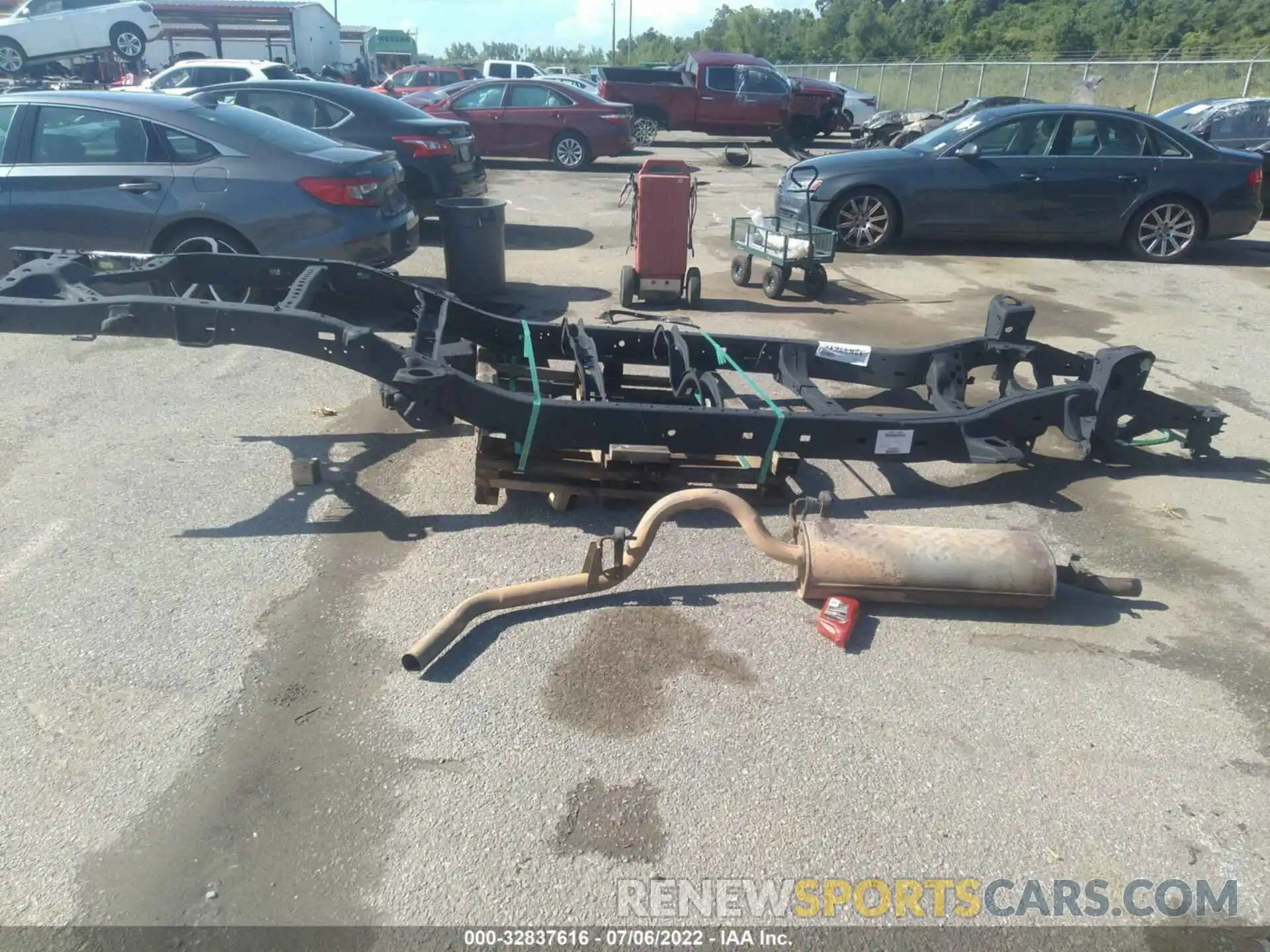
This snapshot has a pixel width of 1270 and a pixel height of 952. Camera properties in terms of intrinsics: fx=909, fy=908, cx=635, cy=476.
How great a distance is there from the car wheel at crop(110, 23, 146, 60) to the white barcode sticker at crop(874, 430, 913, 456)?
30.3 m

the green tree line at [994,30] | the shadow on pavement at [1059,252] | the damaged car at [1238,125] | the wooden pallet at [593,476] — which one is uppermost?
the green tree line at [994,30]

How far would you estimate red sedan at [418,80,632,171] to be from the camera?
18.5 metres

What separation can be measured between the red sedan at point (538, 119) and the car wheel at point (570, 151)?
0.04ft

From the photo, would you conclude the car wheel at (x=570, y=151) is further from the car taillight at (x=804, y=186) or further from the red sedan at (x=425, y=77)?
the red sedan at (x=425, y=77)

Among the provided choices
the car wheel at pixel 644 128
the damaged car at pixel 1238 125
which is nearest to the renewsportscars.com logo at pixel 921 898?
the damaged car at pixel 1238 125

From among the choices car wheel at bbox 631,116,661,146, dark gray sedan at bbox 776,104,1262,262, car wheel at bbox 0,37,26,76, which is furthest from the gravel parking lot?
car wheel at bbox 0,37,26,76

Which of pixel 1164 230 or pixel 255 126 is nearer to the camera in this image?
pixel 255 126

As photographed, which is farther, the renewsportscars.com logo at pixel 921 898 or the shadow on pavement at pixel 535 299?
the shadow on pavement at pixel 535 299

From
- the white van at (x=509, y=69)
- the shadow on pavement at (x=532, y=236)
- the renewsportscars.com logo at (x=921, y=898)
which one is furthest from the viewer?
the white van at (x=509, y=69)

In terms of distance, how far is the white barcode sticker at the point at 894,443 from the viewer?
429cm

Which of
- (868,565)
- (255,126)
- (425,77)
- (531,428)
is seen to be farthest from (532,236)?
(425,77)

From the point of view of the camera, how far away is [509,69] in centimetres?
2742

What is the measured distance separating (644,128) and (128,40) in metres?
15.8

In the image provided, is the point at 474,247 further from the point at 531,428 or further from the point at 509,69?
the point at 509,69
